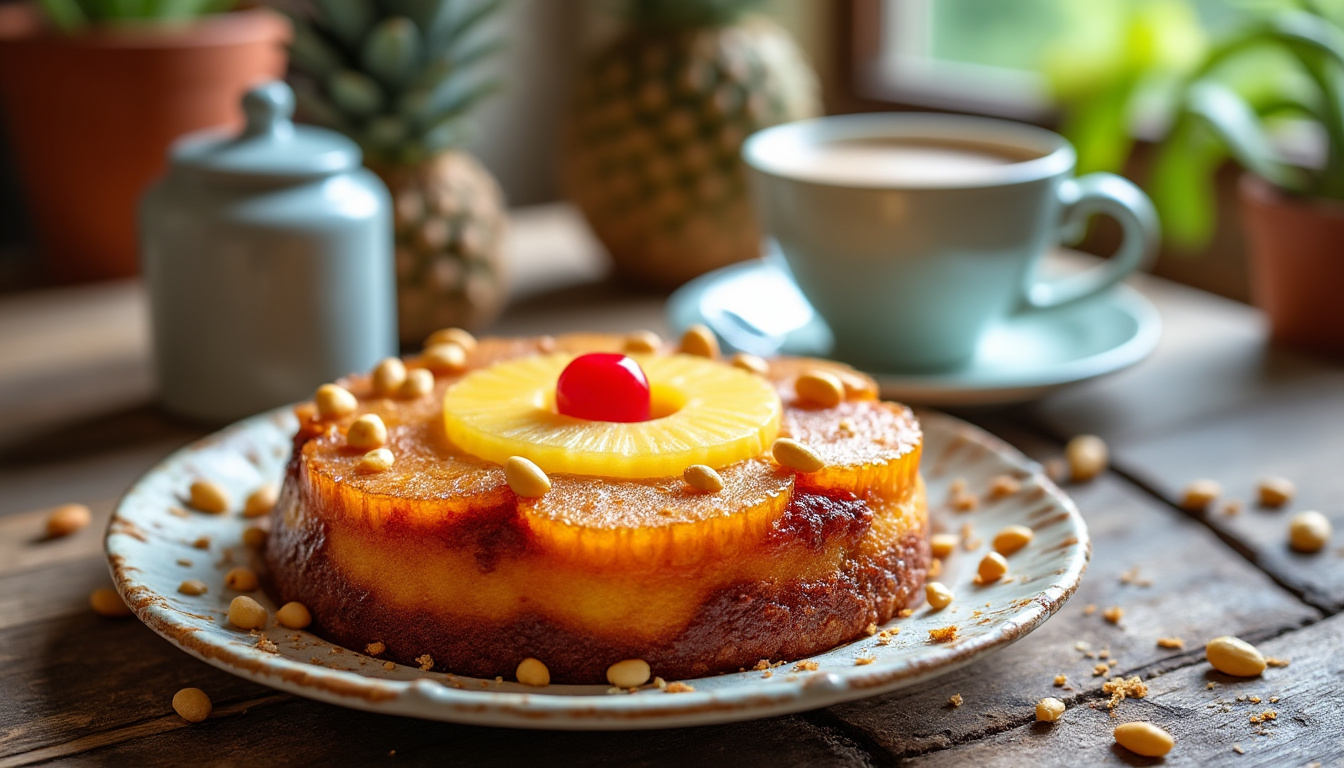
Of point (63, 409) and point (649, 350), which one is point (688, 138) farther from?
point (63, 409)

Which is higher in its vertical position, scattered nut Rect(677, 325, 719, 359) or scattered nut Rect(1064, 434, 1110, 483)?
scattered nut Rect(677, 325, 719, 359)

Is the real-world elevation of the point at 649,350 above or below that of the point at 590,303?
above

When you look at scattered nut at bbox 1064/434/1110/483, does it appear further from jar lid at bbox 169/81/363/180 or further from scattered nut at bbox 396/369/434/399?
jar lid at bbox 169/81/363/180

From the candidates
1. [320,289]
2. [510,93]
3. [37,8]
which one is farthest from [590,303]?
[510,93]

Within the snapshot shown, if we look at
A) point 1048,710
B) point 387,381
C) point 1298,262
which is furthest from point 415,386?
point 1298,262

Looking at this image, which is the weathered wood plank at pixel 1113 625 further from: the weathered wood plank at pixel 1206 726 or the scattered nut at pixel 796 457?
the scattered nut at pixel 796 457

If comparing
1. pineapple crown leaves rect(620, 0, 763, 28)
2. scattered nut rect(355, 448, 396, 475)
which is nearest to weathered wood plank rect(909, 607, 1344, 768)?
scattered nut rect(355, 448, 396, 475)

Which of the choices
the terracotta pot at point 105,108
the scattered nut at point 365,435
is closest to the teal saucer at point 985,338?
the scattered nut at point 365,435
